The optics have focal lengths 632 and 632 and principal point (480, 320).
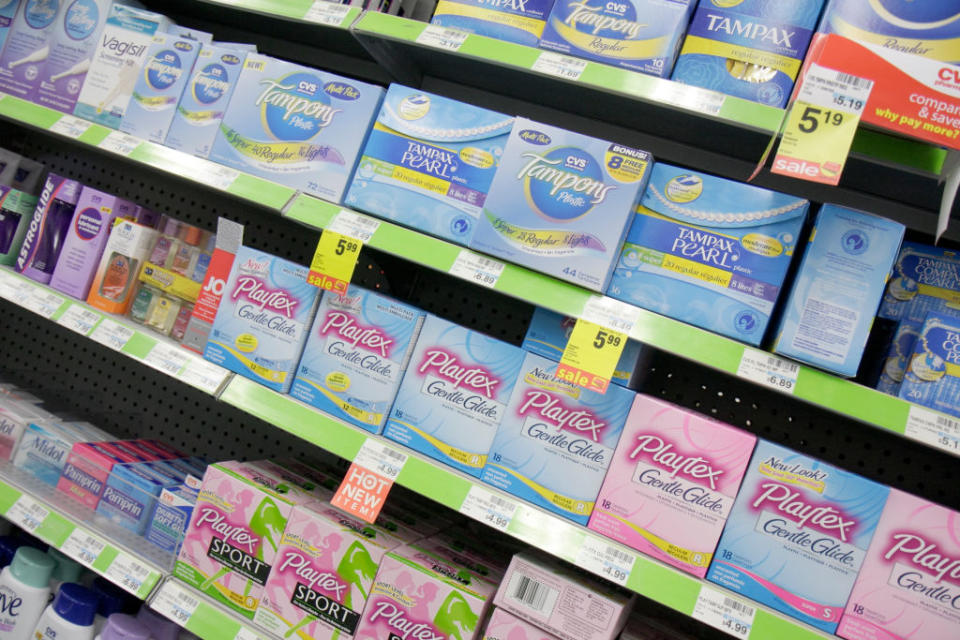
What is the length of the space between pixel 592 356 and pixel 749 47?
2.37ft

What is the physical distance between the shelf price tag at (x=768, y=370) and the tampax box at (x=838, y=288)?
22mm

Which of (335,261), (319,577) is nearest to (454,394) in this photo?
(335,261)

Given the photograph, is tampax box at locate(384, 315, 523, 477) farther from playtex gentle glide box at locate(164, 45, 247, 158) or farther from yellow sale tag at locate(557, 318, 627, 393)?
playtex gentle glide box at locate(164, 45, 247, 158)

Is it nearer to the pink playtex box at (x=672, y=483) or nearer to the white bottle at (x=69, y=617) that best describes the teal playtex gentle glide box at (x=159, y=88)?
the white bottle at (x=69, y=617)

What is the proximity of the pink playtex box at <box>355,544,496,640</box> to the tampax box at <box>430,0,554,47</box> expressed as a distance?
3.97 ft

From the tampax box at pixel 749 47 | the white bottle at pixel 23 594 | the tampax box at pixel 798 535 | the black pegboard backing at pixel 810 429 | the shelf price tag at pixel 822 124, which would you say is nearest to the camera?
the shelf price tag at pixel 822 124

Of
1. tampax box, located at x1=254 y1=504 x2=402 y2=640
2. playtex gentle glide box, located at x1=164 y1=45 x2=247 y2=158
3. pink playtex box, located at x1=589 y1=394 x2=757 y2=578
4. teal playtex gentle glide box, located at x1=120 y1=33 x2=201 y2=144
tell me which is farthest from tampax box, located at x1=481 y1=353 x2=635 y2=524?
teal playtex gentle glide box, located at x1=120 y1=33 x2=201 y2=144

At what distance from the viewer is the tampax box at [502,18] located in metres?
1.48

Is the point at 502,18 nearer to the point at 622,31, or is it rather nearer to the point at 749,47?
the point at 622,31

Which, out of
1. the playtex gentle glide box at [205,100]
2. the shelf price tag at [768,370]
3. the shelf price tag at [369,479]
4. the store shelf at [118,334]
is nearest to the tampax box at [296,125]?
the playtex gentle glide box at [205,100]

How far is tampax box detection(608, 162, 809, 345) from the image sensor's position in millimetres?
1242

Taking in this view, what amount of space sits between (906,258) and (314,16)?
57.4 inches

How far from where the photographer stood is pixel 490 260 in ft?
4.58

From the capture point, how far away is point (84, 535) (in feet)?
5.29
